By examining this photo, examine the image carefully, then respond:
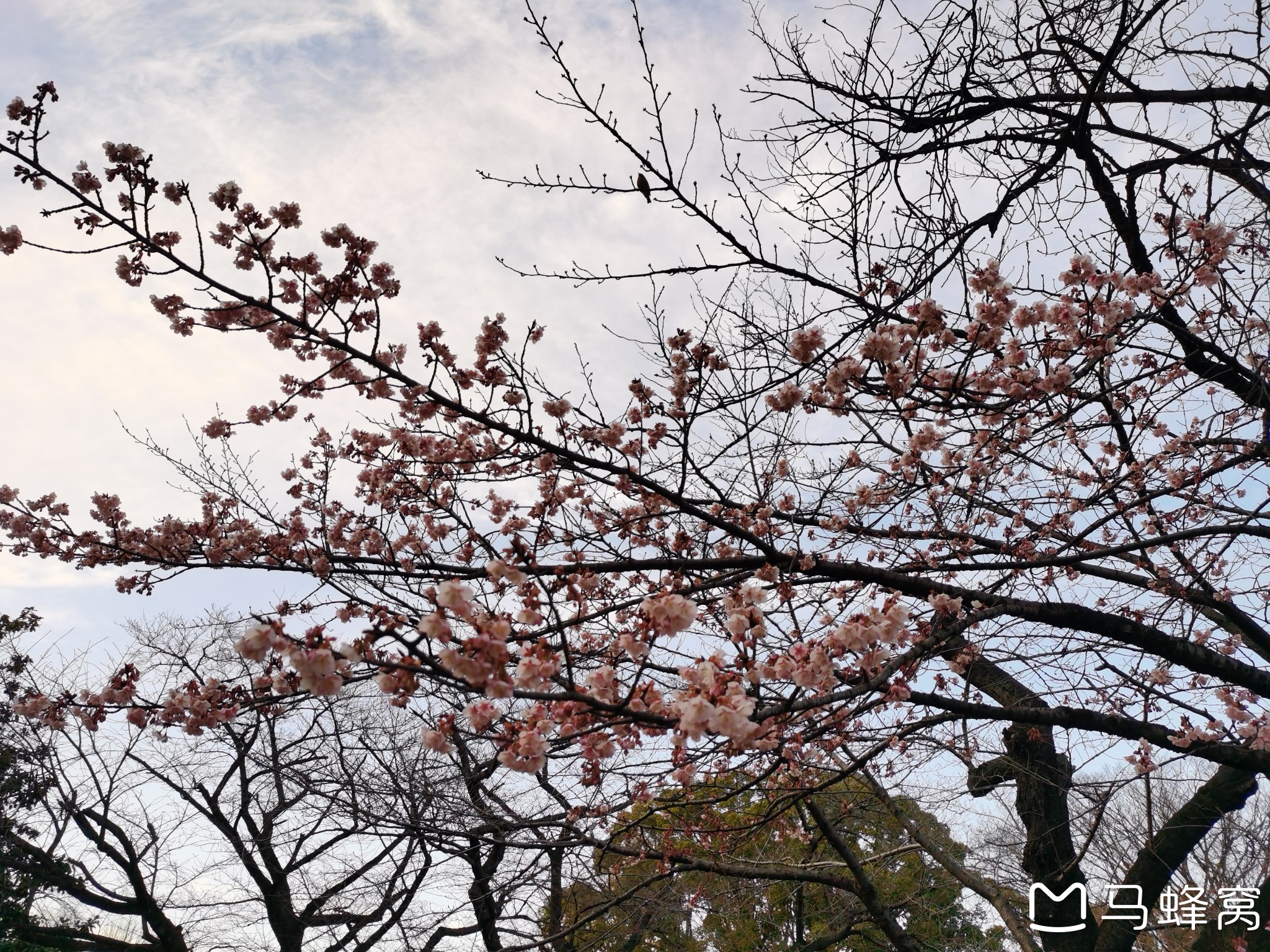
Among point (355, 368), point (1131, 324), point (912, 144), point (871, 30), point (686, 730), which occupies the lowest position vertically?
point (686, 730)

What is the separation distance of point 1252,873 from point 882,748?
13.4 m

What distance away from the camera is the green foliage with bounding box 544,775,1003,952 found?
581 centimetres

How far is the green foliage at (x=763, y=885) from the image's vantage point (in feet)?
19.1

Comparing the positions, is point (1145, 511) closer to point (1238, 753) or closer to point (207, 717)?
point (1238, 753)

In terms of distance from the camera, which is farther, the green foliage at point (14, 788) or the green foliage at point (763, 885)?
the green foliage at point (14, 788)

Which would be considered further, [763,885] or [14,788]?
[14,788]

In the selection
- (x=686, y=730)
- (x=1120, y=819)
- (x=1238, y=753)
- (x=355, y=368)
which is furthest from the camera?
(x=1120, y=819)

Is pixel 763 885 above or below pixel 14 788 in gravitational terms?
below

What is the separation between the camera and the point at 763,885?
878 centimetres

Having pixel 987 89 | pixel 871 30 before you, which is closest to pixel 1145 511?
pixel 987 89

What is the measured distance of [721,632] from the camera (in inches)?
182

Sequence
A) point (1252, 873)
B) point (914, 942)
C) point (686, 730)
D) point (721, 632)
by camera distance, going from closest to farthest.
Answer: point (686, 730) → point (721, 632) → point (914, 942) → point (1252, 873)

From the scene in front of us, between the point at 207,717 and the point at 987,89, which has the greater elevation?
the point at 987,89

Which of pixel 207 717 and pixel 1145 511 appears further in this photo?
pixel 1145 511
